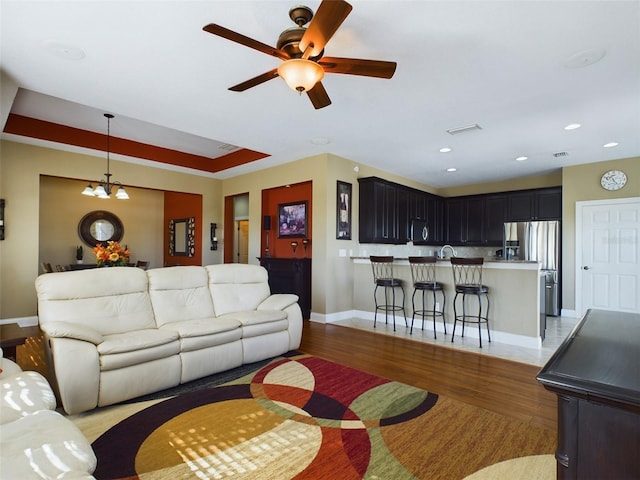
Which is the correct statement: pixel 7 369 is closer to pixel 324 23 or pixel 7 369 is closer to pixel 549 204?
pixel 324 23

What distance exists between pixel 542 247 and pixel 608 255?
0.94 meters

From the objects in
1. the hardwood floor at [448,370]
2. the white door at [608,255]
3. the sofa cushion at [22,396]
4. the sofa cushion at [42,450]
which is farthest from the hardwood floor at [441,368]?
the white door at [608,255]

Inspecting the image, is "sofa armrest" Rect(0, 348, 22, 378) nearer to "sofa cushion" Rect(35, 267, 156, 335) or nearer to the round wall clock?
"sofa cushion" Rect(35, 267, 156, 335)

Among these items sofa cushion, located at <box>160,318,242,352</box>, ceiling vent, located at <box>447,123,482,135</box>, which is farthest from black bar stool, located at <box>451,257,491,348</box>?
sofa cushion, located at <box>160,318,242,352</box>

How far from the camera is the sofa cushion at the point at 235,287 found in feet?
12.1

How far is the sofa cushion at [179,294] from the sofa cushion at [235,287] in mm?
88

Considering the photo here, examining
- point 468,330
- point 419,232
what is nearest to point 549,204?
point 419,232

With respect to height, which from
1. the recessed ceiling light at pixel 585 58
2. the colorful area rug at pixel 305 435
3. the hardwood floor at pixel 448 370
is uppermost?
the recessed ceiling light at pixel 585 58

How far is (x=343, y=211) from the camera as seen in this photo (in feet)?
18.5

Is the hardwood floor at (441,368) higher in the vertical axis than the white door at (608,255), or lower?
lower

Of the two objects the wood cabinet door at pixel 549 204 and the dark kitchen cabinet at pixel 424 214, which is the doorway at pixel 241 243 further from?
the wood cabinet door at pixel 549 204

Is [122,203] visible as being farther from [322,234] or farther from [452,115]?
[452,115]

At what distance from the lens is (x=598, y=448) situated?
2.45 feet

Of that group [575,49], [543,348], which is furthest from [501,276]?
[575,49]
